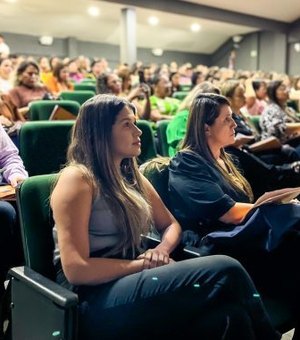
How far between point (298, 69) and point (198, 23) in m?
3.25

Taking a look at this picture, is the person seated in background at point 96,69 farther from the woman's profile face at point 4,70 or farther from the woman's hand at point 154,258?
the woman's hand at point 154,258

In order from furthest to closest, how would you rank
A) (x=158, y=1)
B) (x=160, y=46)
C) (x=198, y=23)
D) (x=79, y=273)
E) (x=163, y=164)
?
(x=160, y=46)
(x=198, y=23)
(x=158, y=1)
(x=163, y=164)
(x=79, y=273)

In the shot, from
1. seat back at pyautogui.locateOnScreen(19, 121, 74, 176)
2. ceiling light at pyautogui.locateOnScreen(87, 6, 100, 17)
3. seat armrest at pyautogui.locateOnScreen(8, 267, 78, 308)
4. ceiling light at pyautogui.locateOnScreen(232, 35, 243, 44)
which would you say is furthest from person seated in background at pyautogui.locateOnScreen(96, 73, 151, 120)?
ceiling light at pyautogui.locateOnScreen(232, 35, 243, 44)

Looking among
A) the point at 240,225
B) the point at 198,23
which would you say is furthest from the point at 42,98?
the point at 198,23

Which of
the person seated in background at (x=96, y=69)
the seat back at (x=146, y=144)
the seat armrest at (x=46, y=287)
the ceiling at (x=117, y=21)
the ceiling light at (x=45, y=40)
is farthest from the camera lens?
the ceiling light at (x=45, y=40)

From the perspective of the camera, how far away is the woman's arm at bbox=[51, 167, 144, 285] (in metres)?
1.26

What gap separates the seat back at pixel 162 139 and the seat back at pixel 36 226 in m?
1.52

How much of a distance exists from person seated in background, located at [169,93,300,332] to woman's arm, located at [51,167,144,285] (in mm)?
392

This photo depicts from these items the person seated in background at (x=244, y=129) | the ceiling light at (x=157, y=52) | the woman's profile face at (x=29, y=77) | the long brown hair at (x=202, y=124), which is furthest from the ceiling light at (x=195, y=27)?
the long brown hair at (x=202, y=124)

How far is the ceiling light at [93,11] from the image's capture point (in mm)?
10778

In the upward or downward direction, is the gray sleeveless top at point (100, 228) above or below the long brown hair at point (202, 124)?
below

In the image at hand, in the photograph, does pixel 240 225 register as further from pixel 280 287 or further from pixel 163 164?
pixel 163 164

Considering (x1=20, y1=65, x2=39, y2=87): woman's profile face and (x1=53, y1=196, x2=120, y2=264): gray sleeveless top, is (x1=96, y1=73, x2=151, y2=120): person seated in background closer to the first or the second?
(x1=20, y1=65, x2=39, y2=87): woman's profile face

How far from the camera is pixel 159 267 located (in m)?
1.31
